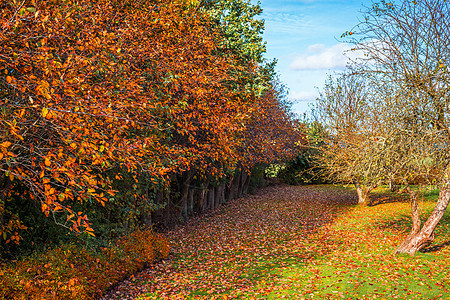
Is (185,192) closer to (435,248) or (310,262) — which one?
(310,262)

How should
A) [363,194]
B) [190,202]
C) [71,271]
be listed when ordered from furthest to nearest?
[363,194] < [190,202] < [71,271]

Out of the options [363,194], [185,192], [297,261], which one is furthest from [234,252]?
[363,194]

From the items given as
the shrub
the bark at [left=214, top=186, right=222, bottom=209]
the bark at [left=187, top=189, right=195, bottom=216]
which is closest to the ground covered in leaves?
the shrub

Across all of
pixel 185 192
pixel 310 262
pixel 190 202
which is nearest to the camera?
pixel 310 262

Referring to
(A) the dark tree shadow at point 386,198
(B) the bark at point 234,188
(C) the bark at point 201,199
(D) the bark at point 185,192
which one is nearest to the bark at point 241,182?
(B) the bark at point 234,188

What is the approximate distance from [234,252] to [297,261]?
9.81 feet

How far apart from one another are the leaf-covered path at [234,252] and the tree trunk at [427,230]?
354 centimetres

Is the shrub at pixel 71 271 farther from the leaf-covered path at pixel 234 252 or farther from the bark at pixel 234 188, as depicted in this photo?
the bark at pixel 234 188

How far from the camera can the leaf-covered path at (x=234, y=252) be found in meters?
11.3

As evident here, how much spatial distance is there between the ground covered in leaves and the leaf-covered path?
0.11 feet

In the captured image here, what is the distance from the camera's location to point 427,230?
12641mm

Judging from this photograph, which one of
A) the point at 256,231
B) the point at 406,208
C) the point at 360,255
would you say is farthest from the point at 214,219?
the point at 406,208

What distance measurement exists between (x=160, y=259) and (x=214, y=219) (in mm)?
8815

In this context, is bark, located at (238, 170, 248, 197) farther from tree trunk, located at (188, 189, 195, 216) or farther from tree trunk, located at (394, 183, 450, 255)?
tree trunk, located at (394, 183, 450, 255)
